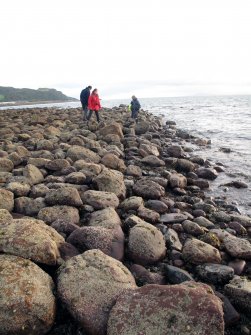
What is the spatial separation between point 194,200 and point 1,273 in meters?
5.97

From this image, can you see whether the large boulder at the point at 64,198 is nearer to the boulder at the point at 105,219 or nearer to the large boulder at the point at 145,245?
the boulder at the point at 105,219

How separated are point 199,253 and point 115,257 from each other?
56.6 inches

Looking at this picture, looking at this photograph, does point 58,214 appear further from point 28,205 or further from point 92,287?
point 92,287

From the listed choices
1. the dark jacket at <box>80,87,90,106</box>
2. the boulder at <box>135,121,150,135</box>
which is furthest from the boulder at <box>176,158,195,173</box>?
the dark jacket at <box>80,87,90,106</box>

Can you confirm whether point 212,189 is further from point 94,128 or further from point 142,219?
point 94,128

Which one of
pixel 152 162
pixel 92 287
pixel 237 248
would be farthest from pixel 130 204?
pixel 152 162

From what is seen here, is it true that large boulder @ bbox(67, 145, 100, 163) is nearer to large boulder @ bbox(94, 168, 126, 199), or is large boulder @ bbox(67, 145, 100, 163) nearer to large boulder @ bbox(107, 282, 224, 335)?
large boulder @ bbox(94, 168, 126, 199)

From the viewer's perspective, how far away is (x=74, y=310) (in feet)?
12.5

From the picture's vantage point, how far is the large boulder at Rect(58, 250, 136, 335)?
376 centimetres

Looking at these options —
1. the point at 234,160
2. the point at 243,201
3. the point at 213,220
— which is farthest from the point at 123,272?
the point at 234,160

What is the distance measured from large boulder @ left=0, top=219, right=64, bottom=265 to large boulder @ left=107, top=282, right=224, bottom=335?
1197 millimetres

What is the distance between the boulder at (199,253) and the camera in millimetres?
5437

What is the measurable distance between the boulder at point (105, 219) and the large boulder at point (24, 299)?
200 centimetres

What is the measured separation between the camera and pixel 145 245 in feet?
17.7
